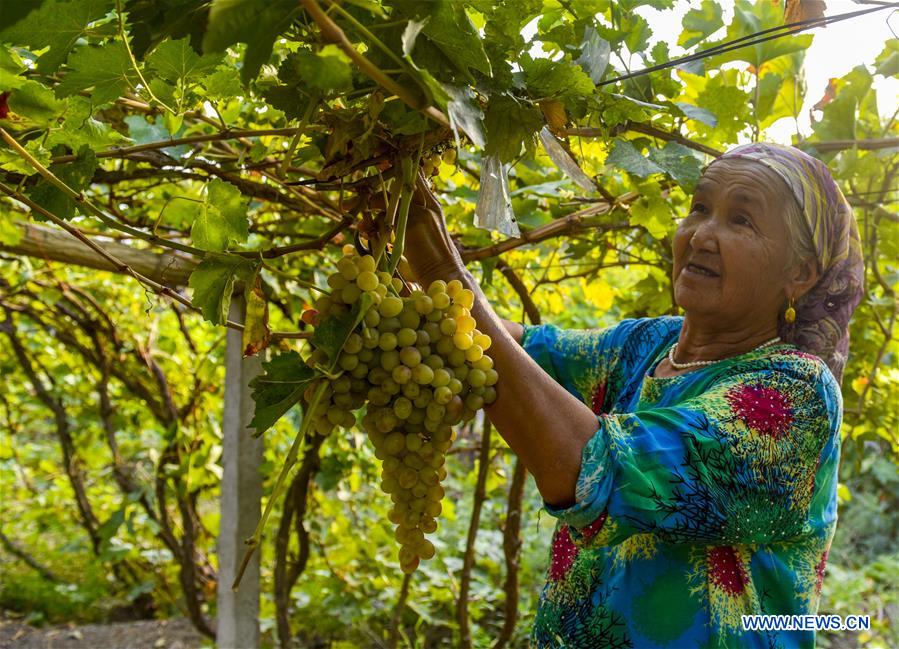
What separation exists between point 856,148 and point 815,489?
0.78 m

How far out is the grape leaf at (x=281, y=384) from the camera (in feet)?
2.76

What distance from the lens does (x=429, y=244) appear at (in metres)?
1.06

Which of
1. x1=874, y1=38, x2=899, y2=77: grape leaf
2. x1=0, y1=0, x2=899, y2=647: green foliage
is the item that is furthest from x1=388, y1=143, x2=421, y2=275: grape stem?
x1=874, y1=38, x2=899, y2=77: grape leaf

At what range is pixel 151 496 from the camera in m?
3.75

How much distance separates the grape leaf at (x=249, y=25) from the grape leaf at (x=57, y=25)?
0.31m

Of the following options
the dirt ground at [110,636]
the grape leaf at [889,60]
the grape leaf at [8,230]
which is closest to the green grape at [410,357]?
the grape leaf at [889,60]

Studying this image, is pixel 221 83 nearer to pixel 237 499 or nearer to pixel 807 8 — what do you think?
pixel 807 8

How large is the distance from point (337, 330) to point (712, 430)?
56 cm

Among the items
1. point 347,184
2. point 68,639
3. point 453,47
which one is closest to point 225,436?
point 347,184

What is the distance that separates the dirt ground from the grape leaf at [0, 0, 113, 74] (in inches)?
146

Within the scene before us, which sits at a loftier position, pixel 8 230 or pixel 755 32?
pixel 755 32

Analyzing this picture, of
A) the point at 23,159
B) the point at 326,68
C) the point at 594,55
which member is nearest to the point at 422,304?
the point at 326,68

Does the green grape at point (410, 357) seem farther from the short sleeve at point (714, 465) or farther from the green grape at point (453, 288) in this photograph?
the short sleeve at point (714, 465)

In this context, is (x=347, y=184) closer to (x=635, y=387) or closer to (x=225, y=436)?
(x=635, y=387)
